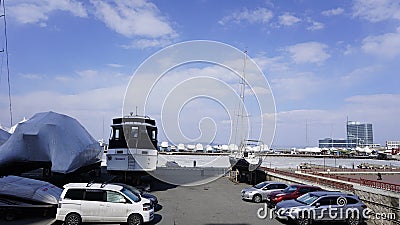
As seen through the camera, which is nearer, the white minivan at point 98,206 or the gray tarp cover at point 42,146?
the white minivan at point 98,206

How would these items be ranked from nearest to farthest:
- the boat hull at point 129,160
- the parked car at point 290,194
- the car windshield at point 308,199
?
the car windshield at point 308,199
the parked car at point 290,194
the boat hull at point 129,160

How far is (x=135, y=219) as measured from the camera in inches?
513

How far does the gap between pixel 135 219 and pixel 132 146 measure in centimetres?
1233

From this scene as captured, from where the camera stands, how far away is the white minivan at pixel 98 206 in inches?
501

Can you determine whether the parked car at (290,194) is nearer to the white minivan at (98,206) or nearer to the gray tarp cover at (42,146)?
the white minivan at (98,206)

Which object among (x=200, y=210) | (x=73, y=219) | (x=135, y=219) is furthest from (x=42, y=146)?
(x=135, y=219)

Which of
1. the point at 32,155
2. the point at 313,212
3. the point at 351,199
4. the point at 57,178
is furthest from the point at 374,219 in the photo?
the point at 57,178

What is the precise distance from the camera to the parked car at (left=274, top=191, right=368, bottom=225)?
551 inches

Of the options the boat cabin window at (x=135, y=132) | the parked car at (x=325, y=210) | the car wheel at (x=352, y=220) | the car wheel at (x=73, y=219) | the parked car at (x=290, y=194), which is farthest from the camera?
the boat cabin window at (x=135, y=132)

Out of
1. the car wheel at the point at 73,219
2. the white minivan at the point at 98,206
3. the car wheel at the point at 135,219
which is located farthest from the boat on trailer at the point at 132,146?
the car wheel at the point at 73,219

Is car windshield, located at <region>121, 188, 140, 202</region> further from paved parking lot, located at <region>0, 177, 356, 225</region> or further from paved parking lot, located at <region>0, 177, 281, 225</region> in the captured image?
paved parking lot, located at <region>0, 177, 281, 225</region>

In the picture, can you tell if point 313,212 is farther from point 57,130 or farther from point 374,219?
point 57,130

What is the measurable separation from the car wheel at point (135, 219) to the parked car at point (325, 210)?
5791 millimetres

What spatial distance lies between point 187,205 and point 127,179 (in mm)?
8354
